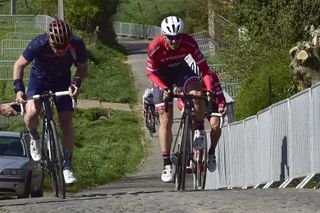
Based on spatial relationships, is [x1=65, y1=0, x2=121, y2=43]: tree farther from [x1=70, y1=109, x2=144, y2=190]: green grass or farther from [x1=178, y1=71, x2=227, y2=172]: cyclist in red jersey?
[x1=178, y1=71, x2=227, y2=172]: cyclist in red jersey

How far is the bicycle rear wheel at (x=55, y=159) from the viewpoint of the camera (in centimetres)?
1366

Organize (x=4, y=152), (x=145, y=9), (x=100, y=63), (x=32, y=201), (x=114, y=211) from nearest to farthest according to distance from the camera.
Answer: (x=114, y=211), (x=32, y=201), (x=4, y=152), (x=100, y=63), (x=145, y=9)

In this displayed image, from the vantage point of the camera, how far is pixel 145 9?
83.1m

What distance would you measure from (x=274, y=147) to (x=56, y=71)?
5146 mm

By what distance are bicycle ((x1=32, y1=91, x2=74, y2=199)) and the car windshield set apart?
6.99 meters

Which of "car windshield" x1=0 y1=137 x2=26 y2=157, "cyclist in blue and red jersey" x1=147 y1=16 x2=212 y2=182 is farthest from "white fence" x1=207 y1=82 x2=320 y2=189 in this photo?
"car windshield" x1=0 y1=137 x2=26 y2=157

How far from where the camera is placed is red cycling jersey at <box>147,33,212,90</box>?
13.8 meters

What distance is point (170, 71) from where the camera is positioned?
14.2 metres

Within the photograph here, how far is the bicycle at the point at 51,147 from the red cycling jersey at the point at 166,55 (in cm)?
128

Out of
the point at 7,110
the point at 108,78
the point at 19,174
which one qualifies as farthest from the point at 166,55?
the point at 108,78

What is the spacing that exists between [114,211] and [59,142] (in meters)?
2.69

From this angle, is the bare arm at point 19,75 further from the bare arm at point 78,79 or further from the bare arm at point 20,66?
the bare arm at point 78,79

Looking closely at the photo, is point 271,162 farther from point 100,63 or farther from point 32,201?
point 100,63

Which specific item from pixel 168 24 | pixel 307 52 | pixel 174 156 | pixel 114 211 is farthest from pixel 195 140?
pixel 307 52
